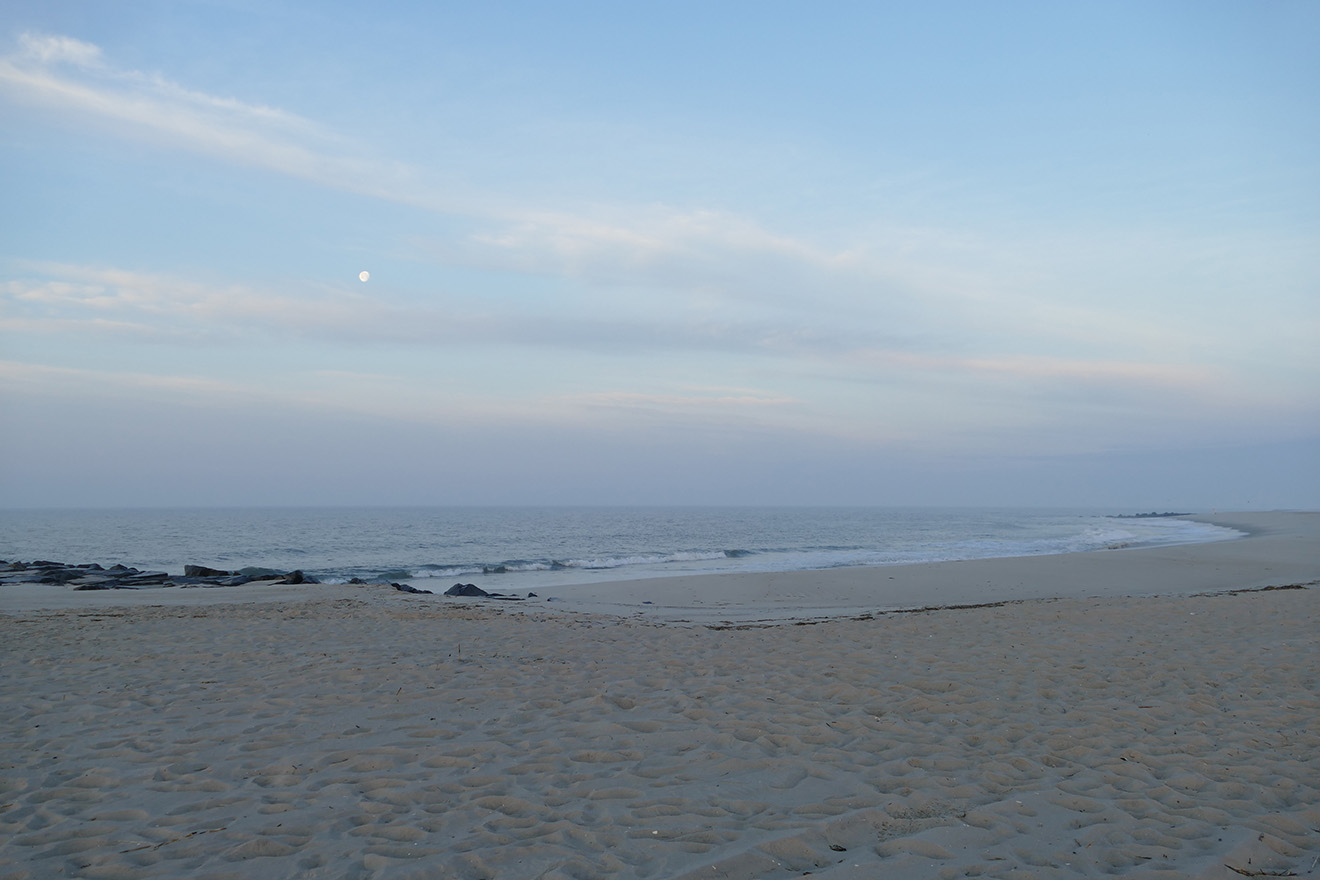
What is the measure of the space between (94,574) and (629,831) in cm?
2579

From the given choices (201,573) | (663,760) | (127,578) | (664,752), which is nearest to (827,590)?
Result: (664,752)

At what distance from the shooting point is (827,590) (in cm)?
2062

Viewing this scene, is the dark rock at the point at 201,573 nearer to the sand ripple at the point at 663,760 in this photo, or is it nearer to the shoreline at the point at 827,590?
the shoreline at the point at 827,590

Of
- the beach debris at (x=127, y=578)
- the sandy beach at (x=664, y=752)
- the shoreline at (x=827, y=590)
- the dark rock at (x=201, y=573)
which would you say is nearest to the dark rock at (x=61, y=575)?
the beach debris at (x=127, y=578)

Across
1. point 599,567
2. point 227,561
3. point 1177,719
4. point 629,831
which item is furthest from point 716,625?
point 227,561

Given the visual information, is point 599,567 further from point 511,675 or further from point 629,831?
point 629,831

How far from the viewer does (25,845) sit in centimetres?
389

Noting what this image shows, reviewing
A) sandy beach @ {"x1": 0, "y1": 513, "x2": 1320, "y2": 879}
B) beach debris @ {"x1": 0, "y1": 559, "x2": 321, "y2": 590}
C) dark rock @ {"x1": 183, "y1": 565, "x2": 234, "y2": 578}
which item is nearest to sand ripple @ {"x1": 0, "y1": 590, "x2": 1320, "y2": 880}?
sandy beach @ {"x1": 0, "y1": 513, "x2": 1320, "y2": 879}

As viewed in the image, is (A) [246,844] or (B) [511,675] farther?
(B) [511,675]

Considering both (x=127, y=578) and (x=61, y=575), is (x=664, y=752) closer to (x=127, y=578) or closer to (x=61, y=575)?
(x=127, y=578)

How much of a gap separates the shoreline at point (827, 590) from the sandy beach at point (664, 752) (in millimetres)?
5540

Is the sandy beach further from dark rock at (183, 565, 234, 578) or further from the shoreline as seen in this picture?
dark rock at (183, 565, 234, 578)

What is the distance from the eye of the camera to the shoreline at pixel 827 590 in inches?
635

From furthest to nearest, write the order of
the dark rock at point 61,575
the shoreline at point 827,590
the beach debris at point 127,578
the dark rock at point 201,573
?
1. the dark rock at point 201,573
2. the dark rock at point 61,575
3. the beach debris at point 127,578
4. the shoreline at point 827,590
